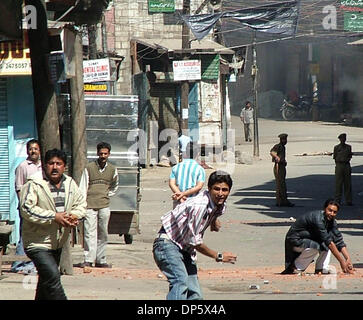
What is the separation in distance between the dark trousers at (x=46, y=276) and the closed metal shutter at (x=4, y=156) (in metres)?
7.44

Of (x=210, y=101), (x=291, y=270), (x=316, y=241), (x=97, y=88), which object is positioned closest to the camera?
(x=316, y=241)

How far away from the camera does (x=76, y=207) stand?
8.69 meters

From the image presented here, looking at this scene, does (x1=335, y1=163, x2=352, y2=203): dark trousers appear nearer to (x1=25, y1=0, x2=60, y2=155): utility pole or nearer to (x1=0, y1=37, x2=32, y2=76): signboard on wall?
(x1=0, y1=37, x2=32, y2=76): signboard on wall

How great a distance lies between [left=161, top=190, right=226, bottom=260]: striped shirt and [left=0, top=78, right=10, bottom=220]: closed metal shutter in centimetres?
829

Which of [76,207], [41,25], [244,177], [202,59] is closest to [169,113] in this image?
[202,59]

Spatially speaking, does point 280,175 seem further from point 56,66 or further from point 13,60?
point 56,66

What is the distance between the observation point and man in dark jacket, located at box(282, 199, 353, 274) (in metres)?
12.6


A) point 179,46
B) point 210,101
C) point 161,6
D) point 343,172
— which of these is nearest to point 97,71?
point 343,172

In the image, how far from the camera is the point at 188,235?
25.6ft

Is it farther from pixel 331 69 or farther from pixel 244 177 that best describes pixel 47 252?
pixel 331 69

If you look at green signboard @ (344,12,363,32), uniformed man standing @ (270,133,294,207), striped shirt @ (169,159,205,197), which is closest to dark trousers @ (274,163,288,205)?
uniformed man standing @ (270,133,294,207)

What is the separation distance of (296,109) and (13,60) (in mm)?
42572

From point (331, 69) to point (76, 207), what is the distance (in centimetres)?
5101

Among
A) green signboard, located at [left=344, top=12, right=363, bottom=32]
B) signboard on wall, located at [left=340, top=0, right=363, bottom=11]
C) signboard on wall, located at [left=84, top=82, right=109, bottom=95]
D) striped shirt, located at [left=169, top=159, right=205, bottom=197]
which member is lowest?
striped shirt, located at [left=169, top=159, right=205, bottom=197]
